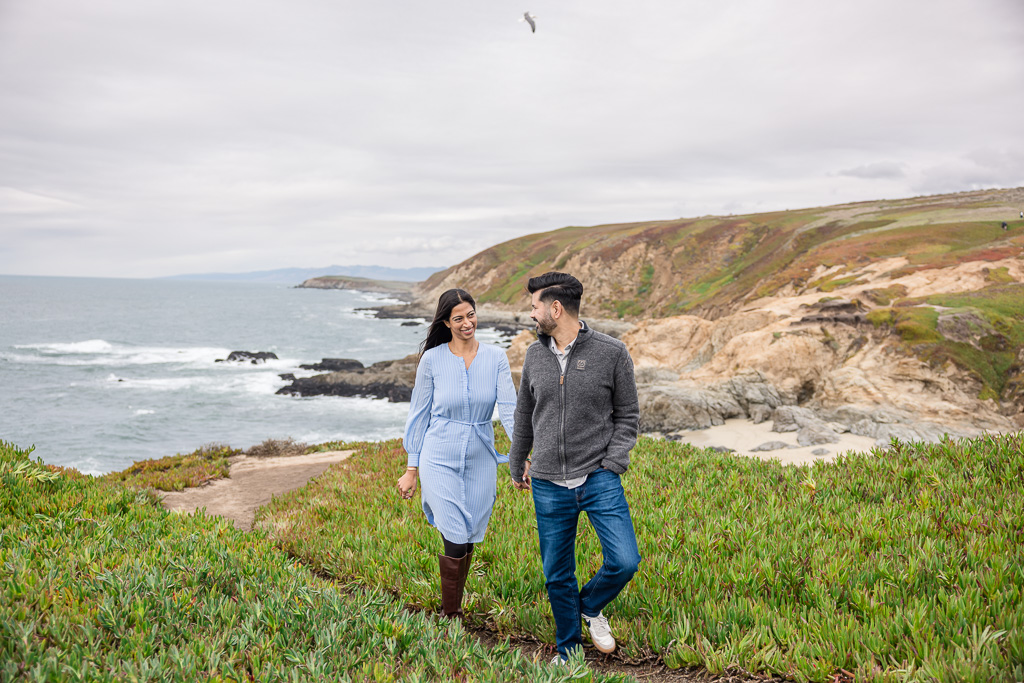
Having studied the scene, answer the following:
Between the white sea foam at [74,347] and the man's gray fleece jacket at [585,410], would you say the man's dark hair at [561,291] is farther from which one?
the white sea foam at [74,347]

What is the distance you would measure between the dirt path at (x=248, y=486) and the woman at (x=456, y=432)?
449cm

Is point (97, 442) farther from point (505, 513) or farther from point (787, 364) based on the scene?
point (787, 364)

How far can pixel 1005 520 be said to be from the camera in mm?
4973

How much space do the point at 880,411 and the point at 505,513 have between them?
18831 mm

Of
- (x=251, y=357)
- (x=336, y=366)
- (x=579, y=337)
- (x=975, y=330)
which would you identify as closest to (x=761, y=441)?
(x=975, y=330)

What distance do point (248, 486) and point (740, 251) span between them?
69550 millimetres

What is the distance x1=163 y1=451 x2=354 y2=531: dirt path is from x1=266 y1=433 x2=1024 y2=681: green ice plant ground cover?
4.04 ft

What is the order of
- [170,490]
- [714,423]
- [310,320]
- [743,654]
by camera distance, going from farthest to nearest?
1. [310,320]
2. [714,423]
3. [170,490]
4. [743,654]

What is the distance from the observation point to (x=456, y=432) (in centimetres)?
438

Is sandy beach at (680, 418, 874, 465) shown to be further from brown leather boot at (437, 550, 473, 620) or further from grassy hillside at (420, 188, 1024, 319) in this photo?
grassy hillside at (420, 188, 1024, 319)

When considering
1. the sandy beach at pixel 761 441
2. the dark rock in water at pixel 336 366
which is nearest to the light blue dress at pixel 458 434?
the sandy beach at pixel 761 441

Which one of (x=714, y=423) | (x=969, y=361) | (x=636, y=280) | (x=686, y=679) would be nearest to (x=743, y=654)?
(x=686, y=679)

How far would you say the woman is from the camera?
4.34 metres

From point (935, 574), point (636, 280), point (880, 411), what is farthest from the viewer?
point (636, 280)
